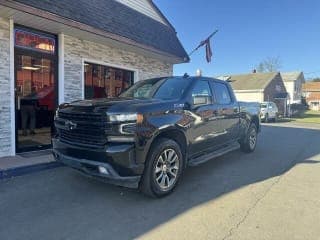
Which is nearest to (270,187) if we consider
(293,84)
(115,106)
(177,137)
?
(177,137)

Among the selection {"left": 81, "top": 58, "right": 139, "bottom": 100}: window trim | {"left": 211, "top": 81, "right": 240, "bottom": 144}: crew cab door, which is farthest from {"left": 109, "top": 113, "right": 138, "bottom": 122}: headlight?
{"left": 81, "top": 58, "right": 139, "bottom": 100}: window trim

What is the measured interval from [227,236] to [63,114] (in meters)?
3.21

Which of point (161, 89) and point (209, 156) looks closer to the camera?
point (161, 89)

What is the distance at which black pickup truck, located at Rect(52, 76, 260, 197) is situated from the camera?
14.1 feet

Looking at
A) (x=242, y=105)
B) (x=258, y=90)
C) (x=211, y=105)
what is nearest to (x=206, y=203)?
(x=211, y=105)

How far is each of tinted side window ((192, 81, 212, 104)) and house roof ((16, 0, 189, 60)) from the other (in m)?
3.62

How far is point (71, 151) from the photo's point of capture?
188 inches

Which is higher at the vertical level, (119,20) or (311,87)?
(311,87)

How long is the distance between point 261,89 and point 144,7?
28530mm

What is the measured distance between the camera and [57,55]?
320 inches

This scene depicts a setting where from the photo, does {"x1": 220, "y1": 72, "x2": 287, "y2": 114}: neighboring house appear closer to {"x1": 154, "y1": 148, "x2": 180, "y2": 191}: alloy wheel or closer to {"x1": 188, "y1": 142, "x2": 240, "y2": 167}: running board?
{"x1": 188, "y1": 142, "x2": 240, "y2": 167}: running board

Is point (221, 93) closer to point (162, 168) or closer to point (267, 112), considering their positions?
point (162, 168)

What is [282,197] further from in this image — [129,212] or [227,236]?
[129,212]

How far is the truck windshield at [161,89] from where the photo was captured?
5520mm
